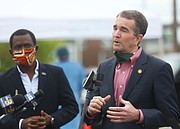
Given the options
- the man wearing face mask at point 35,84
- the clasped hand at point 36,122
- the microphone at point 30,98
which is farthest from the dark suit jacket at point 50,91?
the microphone at point 30,98

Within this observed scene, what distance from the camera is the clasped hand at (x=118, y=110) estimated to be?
317 cm

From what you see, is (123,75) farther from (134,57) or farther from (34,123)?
(34,123)

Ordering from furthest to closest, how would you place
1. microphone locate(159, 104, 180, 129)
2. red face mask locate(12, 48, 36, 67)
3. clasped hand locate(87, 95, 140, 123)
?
red face mask locate(12, 48, 36, 67), microphone locate(159, 104, 180, 129), clasped hand locate(87, 95, 140, 123)

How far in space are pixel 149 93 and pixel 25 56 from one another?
1070mm

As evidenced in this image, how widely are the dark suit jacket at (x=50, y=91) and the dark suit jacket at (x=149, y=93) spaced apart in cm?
55

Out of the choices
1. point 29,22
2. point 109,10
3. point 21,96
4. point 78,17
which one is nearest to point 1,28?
point 29,22

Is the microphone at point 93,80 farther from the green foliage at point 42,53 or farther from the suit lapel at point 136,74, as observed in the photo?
the green foliage at point 42,53

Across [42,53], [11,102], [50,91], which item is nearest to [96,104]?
[11,102]

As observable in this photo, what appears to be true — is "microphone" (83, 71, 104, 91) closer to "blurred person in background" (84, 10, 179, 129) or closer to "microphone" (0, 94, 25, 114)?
"blurred person in background" (84, 10, 179, 129)

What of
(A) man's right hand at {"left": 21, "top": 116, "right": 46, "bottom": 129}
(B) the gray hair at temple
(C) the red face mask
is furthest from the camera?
(C) the red face mask

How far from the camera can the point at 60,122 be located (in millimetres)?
3912

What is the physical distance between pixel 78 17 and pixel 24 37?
11.3 ft

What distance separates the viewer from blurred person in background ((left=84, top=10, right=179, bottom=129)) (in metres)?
3.31

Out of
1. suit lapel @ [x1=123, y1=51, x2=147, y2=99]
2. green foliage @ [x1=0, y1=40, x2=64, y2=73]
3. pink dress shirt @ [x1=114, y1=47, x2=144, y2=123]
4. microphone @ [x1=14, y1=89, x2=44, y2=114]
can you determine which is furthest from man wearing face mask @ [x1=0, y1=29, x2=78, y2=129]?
green foliage @ [x1=0, y1=40, x2=64, y2=73]
